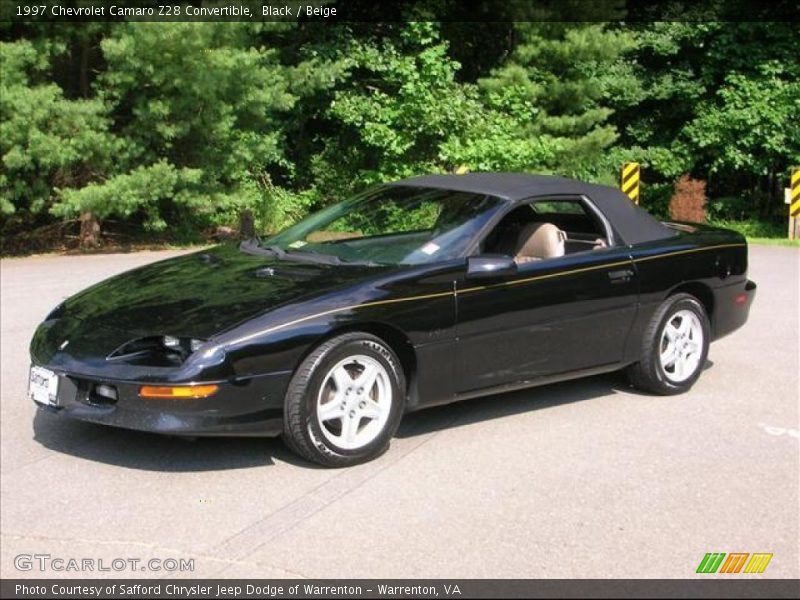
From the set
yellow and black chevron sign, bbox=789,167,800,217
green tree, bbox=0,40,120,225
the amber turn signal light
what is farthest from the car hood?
yellow and black chevron sign, bbox=789,167,800,217

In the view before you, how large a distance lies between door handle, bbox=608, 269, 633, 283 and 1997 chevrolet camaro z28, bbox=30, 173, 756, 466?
0.01m

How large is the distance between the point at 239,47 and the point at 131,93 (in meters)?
2.06

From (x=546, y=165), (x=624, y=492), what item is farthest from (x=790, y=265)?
(x=624, y=492)

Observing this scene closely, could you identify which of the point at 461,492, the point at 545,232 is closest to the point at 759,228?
the point at 545,232

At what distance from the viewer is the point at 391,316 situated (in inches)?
190

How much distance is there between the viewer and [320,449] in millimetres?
4586

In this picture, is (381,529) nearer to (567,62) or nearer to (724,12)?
(567,62)

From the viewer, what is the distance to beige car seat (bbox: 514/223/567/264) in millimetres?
5820

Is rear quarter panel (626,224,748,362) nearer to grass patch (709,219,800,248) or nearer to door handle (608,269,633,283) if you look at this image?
door handle (608,269,633,283)

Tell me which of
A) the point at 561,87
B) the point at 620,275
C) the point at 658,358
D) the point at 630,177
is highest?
the point at 561,87

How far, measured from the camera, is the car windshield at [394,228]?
5.34 m

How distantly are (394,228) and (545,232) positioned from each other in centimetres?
93

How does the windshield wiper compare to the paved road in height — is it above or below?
above

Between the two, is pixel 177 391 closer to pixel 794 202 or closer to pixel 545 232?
pixel 545 232
